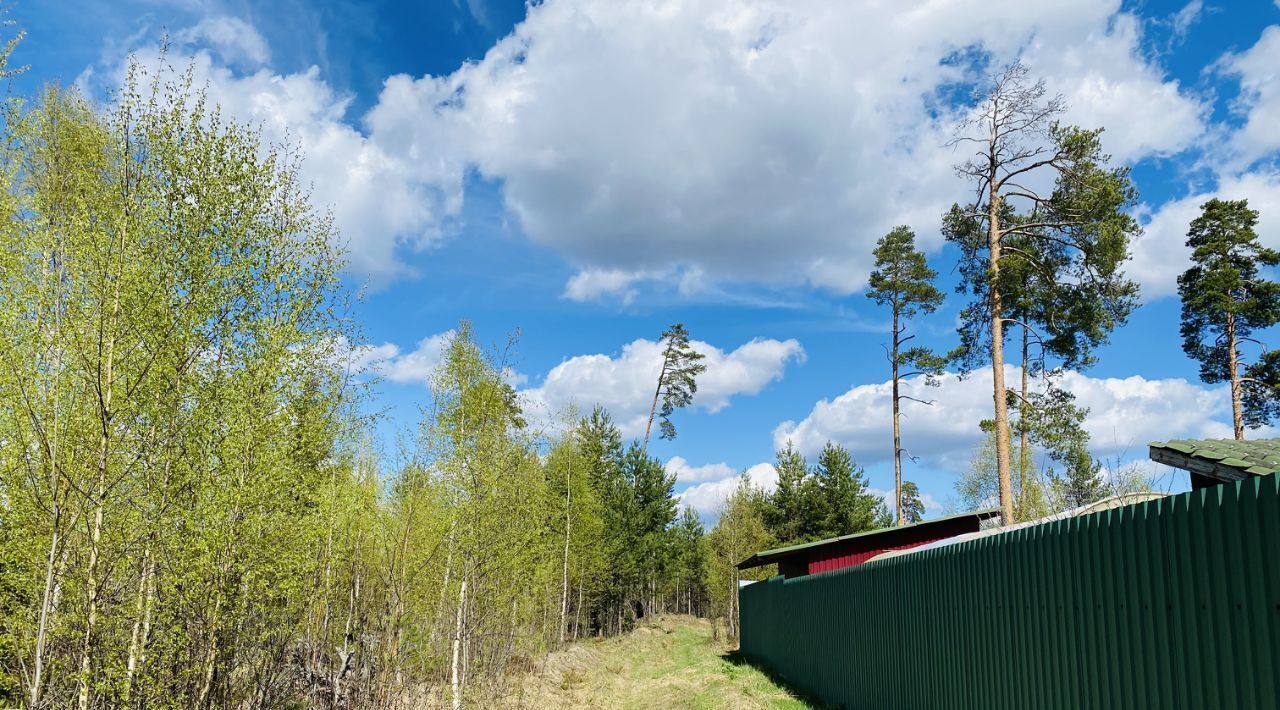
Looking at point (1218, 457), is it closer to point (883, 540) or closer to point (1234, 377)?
point (883, 540)

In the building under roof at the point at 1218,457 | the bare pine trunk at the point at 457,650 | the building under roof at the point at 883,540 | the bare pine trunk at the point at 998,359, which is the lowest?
the bare pine trunk at the point at 457,650

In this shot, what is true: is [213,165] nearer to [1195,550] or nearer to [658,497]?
[1195,550]

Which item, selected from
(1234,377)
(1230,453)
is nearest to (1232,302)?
(1234,377)

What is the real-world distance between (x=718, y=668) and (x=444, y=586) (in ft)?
25.6

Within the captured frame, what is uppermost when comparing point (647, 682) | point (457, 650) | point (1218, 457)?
point (1218, 457)

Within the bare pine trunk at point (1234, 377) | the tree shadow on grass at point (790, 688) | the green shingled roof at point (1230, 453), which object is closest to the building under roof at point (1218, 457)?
the green shingled roof at point (1230, 453)

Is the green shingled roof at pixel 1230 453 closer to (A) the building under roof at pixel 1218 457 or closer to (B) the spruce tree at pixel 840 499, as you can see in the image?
(A) the building under roof at pixel 1218 457

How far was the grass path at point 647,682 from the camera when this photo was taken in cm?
1194

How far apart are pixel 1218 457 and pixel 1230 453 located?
0.21 meters

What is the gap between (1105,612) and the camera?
396 centimetres

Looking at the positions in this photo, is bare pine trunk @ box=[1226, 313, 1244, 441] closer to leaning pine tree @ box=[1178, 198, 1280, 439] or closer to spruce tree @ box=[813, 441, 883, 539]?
leaning pine tree @ box=[1178, 198, 1280, 439]

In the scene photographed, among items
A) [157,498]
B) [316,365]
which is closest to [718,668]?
[316,365]

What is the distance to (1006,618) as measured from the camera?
17.5 ft

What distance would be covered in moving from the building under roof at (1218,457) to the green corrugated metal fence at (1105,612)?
198cm
